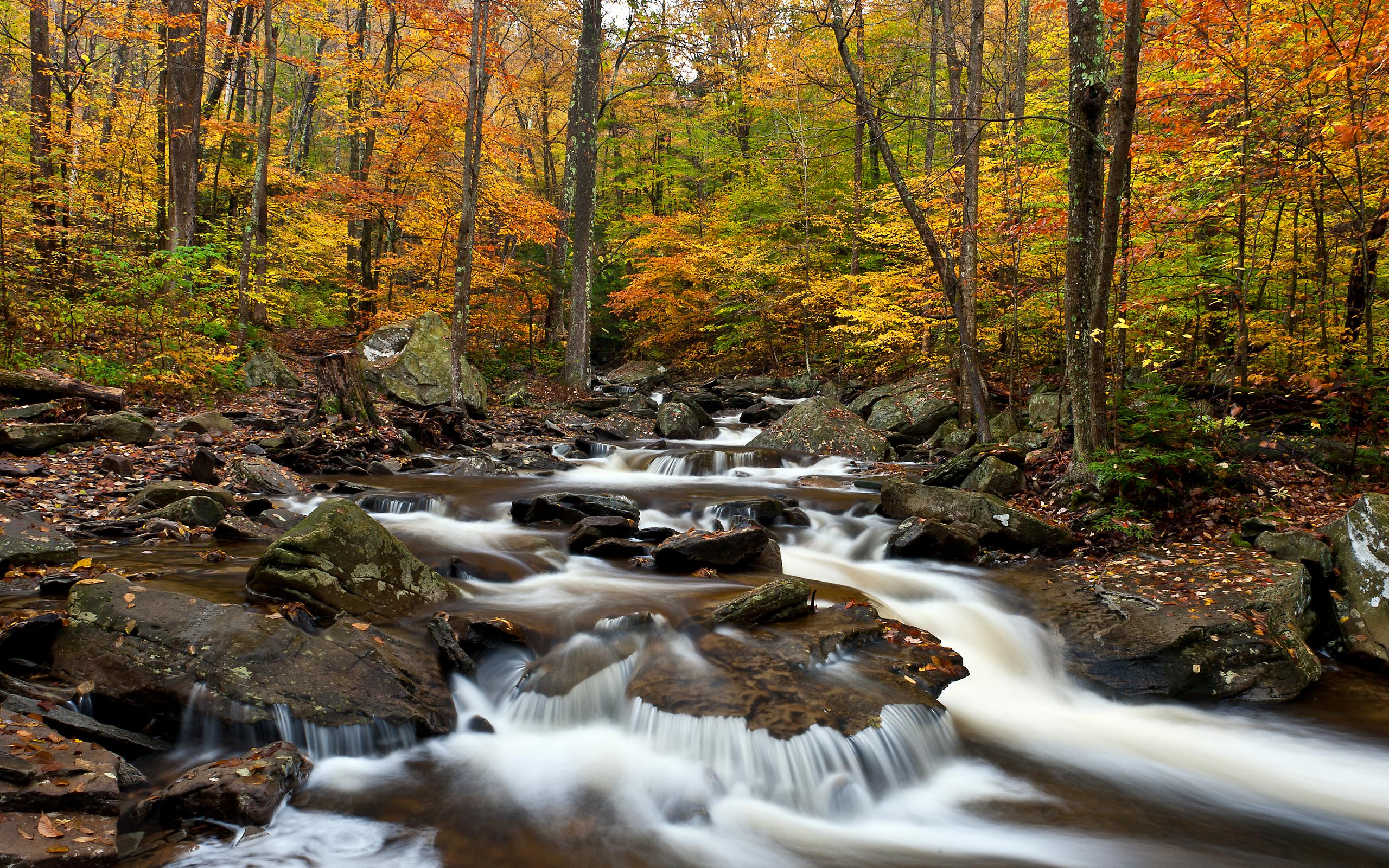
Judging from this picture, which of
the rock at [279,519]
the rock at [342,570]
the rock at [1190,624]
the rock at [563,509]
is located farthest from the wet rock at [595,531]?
the rock at [1190,624]

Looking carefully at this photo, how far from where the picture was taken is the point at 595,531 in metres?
7.52

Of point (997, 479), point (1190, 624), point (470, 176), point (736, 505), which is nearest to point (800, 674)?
point (1190, 624)

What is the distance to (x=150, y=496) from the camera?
6.82 metres

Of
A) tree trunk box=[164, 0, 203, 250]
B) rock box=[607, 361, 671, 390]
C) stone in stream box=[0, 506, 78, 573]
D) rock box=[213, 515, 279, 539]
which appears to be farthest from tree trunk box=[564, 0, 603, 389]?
stone in stream box=[0, 506, 78, 573]

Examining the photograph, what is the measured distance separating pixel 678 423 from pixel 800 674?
34.4ft

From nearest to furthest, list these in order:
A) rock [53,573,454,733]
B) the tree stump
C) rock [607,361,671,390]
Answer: rock [53,573,454,733] → the tree stump → rock [607,361,671,390]

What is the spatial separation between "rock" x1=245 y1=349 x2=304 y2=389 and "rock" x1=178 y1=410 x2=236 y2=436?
12.0 feet

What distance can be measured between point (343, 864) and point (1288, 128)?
11005mm

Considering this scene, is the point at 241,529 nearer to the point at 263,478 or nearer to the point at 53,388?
the point at 263,478

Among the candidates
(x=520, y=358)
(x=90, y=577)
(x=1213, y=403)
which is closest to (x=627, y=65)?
(x=520, y=358)

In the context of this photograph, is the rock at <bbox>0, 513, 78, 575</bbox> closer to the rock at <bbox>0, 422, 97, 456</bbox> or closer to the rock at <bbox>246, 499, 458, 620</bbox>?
the rock at <bbox>246, 499, 458, 620</bbox>

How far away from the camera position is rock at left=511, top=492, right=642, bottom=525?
8.34 m

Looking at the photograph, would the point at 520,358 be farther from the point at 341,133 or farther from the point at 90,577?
the point at 90,577

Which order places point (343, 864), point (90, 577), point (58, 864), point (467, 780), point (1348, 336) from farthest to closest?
point (1348, 336), point (90, 577), point (467, 780), point (343, 864), point (58, 864)
